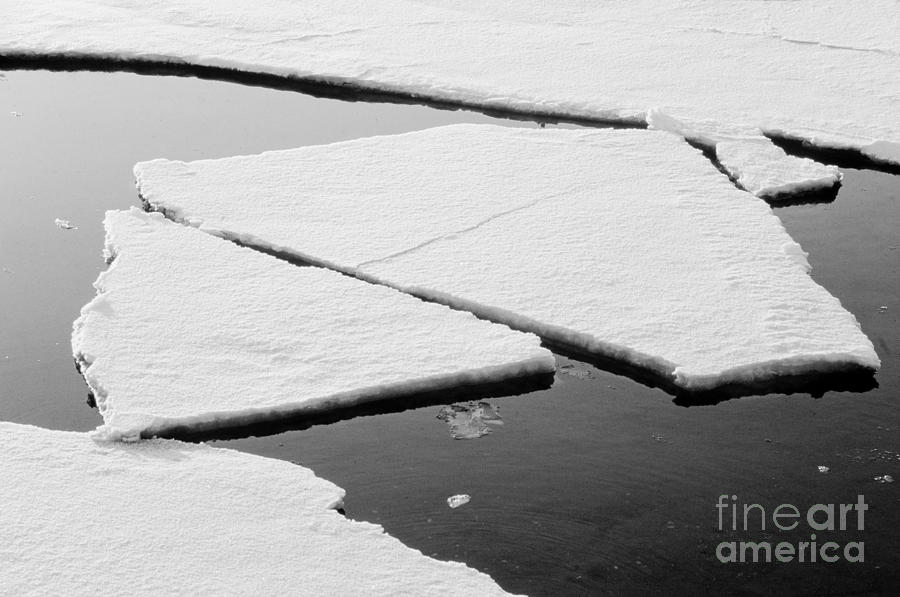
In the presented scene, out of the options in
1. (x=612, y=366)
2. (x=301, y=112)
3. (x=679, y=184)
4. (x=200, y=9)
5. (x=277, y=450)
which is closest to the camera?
(x=277, y=450)

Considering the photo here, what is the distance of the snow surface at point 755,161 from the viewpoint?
14.6 ft

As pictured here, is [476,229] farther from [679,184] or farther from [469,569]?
[469,569]

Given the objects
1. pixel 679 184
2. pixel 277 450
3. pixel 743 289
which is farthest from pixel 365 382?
pixel 679 184

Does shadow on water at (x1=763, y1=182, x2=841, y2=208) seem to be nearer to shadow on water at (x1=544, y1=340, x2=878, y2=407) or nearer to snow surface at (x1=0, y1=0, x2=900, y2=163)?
snow surface at (x1=0, y1=0, x2=900, y2=163)

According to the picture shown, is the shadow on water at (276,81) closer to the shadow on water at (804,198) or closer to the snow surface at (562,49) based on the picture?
the snow surface at (562,49)

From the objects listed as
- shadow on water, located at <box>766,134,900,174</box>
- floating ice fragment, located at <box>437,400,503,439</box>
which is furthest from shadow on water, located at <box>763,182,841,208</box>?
floating ice fragment, located at <box>437,400,503,439</box>

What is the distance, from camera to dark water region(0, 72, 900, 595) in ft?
8.63

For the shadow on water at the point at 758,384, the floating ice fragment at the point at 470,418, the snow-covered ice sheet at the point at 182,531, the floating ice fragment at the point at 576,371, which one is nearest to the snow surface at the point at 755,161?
the shadow on water at the point at 758,384

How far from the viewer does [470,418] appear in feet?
10.3

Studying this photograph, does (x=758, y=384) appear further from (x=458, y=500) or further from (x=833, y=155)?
(x=833, y=155)

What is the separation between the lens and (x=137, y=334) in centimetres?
338

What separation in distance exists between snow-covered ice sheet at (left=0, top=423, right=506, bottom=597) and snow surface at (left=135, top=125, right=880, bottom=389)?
101 centimetres

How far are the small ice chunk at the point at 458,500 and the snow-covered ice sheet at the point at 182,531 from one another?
0.22 meters

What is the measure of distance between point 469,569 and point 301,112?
127 inches
